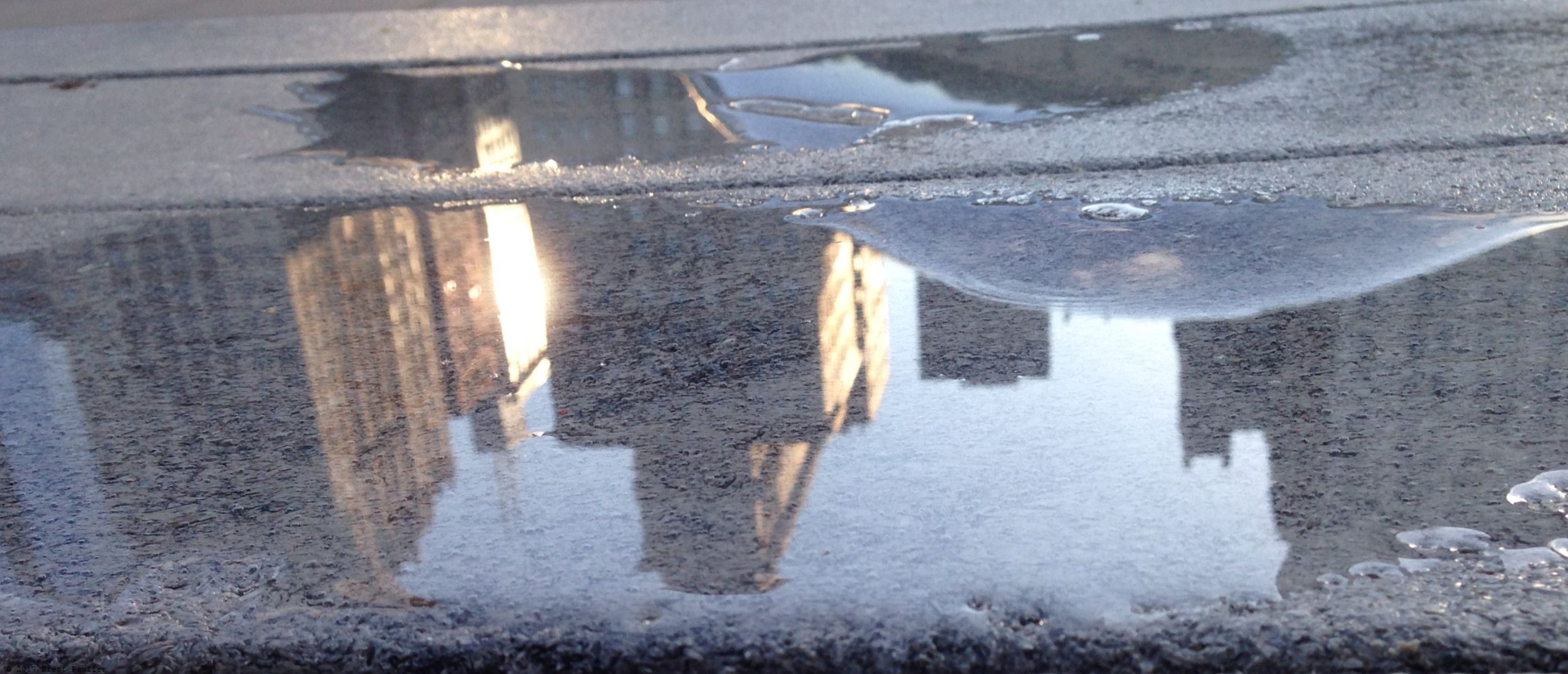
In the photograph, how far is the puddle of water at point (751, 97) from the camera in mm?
4512

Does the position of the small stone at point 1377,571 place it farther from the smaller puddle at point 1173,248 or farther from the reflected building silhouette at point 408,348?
the reflected building silhouette at point 408,348

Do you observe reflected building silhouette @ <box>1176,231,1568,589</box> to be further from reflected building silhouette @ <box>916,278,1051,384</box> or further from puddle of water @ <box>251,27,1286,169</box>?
puddle of water @ <box>251,27,1286,169</box>

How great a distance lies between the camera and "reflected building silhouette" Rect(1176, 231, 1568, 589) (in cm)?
189

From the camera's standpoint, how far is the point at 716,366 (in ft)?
8.59

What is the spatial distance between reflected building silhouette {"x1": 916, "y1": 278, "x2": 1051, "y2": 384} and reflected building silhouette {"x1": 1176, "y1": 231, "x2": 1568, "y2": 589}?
0.97ft

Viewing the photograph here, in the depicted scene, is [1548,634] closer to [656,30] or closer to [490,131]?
[490,131]

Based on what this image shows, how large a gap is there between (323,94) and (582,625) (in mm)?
4674

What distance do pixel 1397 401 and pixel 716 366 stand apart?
1313 mm

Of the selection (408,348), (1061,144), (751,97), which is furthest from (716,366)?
(751,97)

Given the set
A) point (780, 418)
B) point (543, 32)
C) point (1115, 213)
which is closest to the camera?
point (780, 418)

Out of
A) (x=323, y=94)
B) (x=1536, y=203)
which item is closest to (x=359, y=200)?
(x=323, y=94)

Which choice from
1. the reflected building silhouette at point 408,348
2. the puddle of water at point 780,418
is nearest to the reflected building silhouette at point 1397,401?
the puddle of water at point 780,418

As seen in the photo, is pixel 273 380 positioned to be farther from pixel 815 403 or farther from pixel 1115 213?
pixel 1115 213

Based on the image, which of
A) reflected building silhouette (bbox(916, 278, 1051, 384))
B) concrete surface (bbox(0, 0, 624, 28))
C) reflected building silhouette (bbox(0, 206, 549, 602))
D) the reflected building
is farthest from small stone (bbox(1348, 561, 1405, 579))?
concrete surface (bbox(0, 0, 624, 28))
